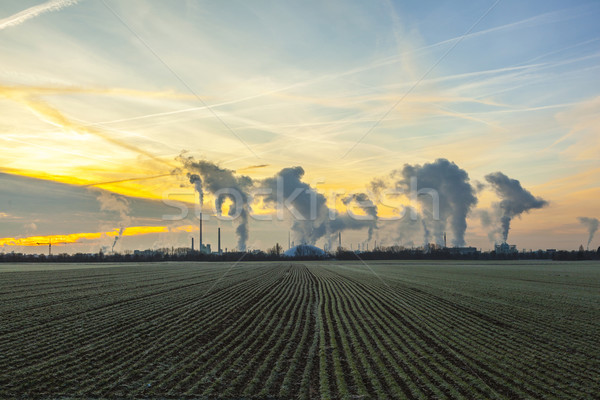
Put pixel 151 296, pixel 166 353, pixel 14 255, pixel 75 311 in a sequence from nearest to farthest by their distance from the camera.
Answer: pixel 166 353, pixel 75 311, pixel 151 296, pixel 14 255

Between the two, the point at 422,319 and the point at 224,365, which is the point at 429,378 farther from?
the point at 422,319

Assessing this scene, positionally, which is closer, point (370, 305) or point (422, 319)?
point (422, 319)

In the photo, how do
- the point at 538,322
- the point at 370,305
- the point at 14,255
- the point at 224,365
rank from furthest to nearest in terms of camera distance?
1. the point at 14,255
2. the point at 370,305
3. the point at 538,322
4. the point at 224,365

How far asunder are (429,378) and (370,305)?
18288mm

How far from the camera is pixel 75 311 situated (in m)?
30.5

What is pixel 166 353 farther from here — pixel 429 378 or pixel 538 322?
pixel 538 322

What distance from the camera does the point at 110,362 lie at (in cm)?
1772

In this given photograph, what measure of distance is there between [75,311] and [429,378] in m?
23.3

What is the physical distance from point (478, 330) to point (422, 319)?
142 inches

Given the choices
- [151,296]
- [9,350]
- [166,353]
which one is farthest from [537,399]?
[151,296]

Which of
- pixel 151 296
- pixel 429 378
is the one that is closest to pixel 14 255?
pixel 151 296

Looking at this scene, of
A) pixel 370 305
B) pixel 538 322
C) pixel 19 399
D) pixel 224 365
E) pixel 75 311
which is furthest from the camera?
Result: pixel 370 305

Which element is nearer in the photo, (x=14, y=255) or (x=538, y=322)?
(x=538, y=322)

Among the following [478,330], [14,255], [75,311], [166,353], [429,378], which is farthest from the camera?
[14,255]
